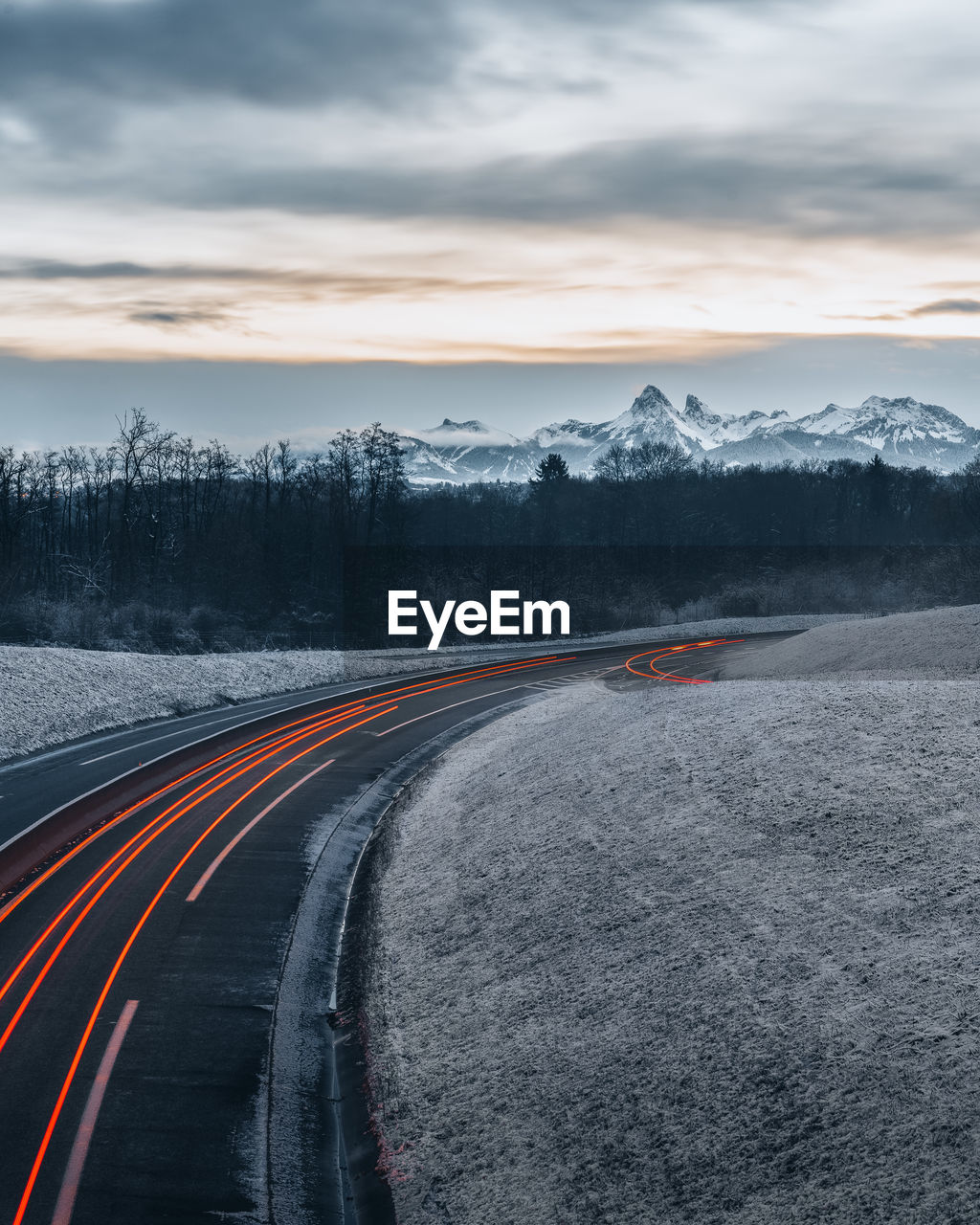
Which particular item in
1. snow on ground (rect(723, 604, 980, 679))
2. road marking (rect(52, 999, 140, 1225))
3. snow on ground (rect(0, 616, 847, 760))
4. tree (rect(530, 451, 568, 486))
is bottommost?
road marking (rect(52, 999, 140, 1225))

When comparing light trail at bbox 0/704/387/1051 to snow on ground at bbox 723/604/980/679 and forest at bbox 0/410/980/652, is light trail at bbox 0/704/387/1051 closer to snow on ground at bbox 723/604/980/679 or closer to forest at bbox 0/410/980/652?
snow on ground at bbox 723/604/980/679

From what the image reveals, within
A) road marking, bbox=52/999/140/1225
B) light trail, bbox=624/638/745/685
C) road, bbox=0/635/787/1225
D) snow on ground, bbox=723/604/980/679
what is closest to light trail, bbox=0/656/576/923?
road, bbox=0/635/787/1225

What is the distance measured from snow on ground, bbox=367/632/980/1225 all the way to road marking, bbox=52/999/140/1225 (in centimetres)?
391

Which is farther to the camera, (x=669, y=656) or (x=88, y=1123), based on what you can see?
(x=669, y=656)

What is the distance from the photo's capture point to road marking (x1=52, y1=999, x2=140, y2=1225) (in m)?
11.0

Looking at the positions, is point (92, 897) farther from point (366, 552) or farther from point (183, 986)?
point (366, 552)

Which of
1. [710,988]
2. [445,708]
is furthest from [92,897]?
[445,708]

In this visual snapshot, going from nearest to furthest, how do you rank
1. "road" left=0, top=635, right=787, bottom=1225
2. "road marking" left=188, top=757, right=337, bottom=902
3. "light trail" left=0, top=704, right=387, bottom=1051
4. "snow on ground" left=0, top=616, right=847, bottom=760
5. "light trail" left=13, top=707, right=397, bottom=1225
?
"light trail" left=13, top=707, right=397, bottom=1225 → "road" left=0, top=635, right=787, bottom=1225 → "light trail" left=0, top=704, right=387, bottom=1051 → "road marking" left=188, top=757, right=337, bottom=902 → "snow on ground" left=0, top=616, right=847, bottom=760

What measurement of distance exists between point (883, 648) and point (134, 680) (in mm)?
31412

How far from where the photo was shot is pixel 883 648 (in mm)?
33812

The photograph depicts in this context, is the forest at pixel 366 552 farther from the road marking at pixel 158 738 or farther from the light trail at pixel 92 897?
the light trail at pixel 92 897

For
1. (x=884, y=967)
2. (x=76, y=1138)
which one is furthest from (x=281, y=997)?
(x=884, y=967)

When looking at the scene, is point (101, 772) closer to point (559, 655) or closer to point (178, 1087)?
point (178, 1087)

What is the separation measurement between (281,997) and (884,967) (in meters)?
10.0
